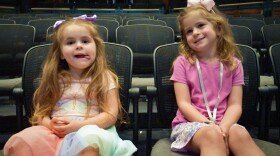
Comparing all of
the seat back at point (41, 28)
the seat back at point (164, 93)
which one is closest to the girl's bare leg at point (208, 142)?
the seat back at point (164, 93)

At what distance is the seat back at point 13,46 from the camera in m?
2.51

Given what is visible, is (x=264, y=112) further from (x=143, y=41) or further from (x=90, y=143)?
(x=143, y=41)

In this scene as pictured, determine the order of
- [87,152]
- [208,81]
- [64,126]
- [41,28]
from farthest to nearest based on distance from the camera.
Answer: [41,28]
[208,81]
[64,126]
[87,152]

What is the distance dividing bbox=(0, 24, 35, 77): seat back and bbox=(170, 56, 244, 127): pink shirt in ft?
4.77

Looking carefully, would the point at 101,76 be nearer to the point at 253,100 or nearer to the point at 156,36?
the point at 253,100

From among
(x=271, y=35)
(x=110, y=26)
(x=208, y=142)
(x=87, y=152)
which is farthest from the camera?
(x=110, y=26)

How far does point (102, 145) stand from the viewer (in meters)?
1.19

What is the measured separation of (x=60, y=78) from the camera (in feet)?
5.27

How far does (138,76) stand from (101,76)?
117 centimetres

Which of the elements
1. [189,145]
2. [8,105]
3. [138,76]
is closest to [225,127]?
[189,145]

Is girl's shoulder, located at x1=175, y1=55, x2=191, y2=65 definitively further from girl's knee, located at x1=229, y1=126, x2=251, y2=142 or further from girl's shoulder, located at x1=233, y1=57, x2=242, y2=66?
girl's knee, located at x1=229, y1=126, x2=251, y2=142

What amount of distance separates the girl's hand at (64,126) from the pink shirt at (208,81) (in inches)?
19.7

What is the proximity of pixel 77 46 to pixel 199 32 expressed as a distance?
0.61m

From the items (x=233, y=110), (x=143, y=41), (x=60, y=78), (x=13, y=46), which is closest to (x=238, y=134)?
(x=233, y=110)
